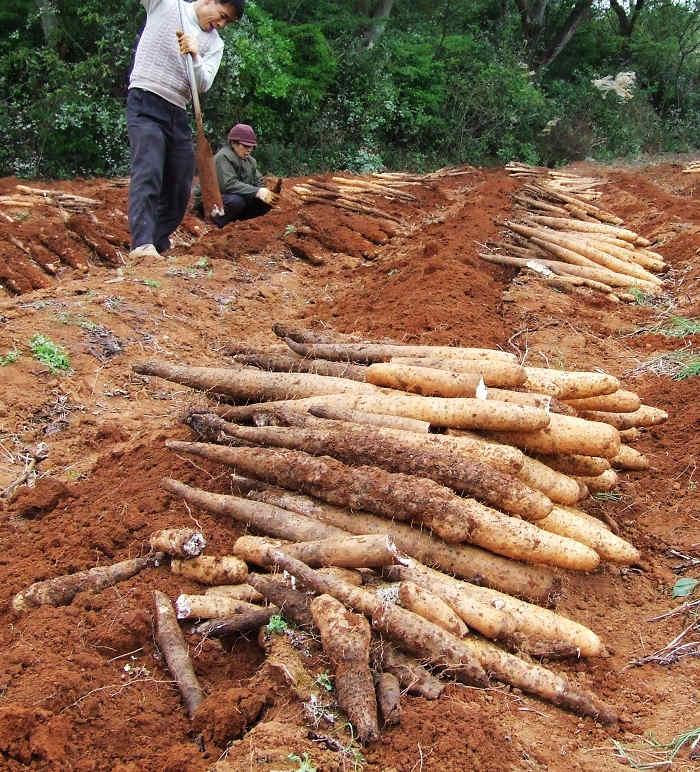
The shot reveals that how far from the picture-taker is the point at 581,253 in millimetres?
8430

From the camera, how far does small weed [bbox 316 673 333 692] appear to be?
2.33 m

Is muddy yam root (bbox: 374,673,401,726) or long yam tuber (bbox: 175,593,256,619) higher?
muddy yam root (bbox: 374,673,401,726)

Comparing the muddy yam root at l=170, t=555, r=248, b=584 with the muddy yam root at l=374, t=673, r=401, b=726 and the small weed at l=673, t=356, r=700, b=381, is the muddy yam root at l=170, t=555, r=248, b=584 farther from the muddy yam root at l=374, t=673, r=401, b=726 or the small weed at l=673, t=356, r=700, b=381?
the small weed at l=673, t=356, r=700, b=381

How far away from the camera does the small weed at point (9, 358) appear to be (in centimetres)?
490

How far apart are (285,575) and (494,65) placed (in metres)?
20.5

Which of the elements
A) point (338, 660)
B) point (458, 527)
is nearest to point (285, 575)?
point (338, 660)

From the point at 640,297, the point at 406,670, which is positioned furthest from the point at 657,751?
the point at 640,297

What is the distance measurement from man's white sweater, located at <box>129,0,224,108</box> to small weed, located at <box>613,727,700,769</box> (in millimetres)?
6875

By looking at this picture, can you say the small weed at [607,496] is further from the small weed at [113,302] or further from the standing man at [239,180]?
the standing man at [239,180]

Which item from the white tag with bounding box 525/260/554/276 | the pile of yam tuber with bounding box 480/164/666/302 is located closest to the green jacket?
the pile of yam tuber with bounding box 480/164/666/302

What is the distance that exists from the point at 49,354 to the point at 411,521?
10.8 ft

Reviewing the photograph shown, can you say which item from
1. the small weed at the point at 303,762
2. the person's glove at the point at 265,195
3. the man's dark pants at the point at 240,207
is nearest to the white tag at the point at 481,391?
the small weed at the point at 303,762

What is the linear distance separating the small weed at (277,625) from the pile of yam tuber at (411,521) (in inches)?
1.5

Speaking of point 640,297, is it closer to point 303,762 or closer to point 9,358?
point 9,358
